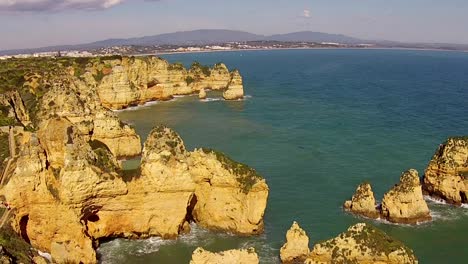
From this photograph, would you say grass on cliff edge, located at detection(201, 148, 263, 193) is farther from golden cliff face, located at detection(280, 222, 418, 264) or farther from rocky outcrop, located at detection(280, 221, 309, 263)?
golden cliff face, located at detection(280, 222, 418, 264)

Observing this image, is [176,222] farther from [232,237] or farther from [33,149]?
[33,149]

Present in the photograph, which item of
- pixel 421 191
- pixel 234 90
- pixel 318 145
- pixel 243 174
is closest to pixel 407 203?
pixel 421 191

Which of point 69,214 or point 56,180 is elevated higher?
point 56,180

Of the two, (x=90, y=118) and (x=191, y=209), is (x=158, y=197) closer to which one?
(x=191, y=209)

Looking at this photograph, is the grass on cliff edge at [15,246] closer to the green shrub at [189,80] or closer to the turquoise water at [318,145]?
the turquoise water at [318,145]

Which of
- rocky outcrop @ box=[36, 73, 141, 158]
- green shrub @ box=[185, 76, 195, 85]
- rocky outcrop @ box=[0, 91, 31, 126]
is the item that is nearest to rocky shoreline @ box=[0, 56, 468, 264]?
rocky outcrop @ box=[0, 91, 31, 126]

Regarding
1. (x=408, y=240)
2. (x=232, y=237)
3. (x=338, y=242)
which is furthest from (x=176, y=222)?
(x=408, y=240)

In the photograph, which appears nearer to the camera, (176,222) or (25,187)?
(25,187)
